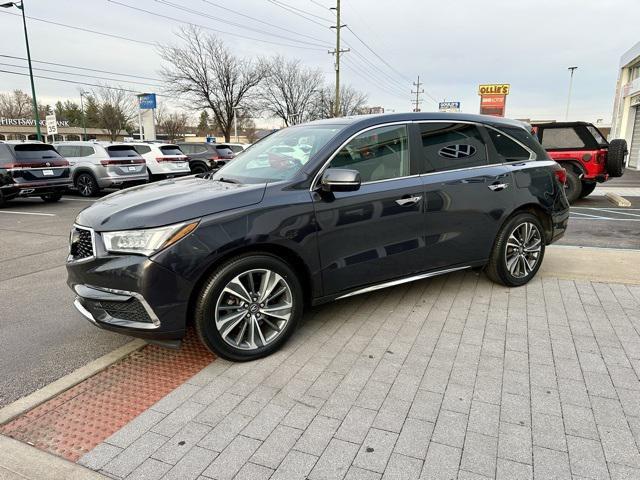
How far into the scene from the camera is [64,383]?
2984 mm

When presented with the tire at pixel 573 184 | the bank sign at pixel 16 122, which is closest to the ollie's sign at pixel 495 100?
the tire at pixel 573 184

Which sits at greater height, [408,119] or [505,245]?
[408,119]

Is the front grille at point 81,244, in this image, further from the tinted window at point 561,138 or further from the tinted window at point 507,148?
the tinted window at point 561,138

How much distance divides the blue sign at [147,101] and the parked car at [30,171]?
20.7 metres

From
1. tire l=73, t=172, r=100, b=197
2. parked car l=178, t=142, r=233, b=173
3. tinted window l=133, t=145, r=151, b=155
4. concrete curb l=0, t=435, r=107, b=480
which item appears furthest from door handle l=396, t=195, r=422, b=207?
parked car l=178, t=142, r=233, b=173

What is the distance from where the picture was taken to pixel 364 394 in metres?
2.79

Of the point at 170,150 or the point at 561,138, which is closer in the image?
the point at 561,138

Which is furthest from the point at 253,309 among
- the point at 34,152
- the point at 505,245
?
the point at 34,152

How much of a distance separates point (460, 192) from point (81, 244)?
3.15 m

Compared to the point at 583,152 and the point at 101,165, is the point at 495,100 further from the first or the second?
the point at 101,165

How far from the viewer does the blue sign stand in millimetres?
31358

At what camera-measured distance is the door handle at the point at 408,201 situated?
3.71 m

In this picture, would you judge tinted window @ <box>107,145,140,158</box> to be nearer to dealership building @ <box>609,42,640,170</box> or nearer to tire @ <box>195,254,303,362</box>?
tire @ <box>195,254,303,362</box>

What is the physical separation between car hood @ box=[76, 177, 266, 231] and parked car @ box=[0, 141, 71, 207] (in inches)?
386
